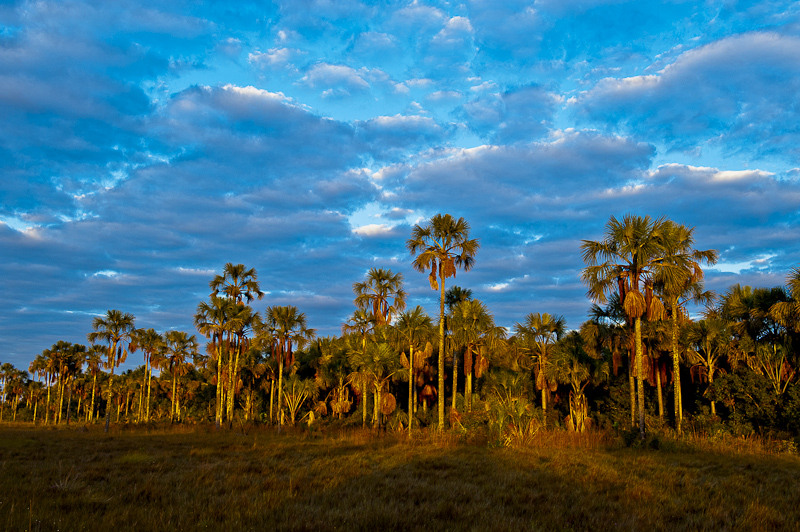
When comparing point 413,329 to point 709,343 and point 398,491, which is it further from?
point 398,491

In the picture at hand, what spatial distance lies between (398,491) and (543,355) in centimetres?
3517

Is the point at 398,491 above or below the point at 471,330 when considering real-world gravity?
below

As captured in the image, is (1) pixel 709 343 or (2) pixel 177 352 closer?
(1) pixel 709 343

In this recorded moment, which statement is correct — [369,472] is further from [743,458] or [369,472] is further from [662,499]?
[743,458]

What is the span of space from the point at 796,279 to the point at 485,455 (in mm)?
22419

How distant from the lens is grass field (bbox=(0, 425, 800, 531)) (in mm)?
8102

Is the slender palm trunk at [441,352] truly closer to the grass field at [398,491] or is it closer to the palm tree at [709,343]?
the grass field at [398,491]

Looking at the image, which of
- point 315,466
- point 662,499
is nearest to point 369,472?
point 315,466

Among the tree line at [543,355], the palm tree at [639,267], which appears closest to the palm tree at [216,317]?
the tree line at [543,355]

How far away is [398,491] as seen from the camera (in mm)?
10828

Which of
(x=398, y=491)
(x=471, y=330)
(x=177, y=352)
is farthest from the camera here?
(x=177, y=352)

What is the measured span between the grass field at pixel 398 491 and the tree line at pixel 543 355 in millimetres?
7961

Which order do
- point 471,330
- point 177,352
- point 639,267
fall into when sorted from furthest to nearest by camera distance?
1. point 177,352
2. point 471,330
3. point 639,267

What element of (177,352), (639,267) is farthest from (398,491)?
(177,352)
